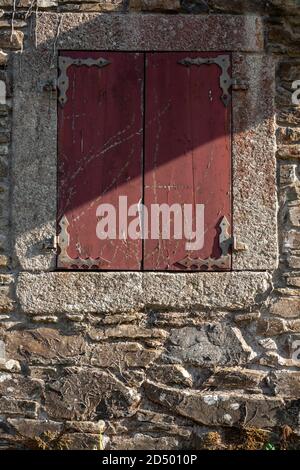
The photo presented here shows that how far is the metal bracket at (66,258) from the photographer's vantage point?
443 centimetres

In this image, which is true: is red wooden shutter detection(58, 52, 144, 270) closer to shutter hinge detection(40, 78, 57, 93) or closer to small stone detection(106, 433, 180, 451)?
shutter hinge detection(40, 78, 57, 93)

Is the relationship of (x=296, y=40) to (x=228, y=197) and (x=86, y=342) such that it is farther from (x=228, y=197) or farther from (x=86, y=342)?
(x=86, y=342)

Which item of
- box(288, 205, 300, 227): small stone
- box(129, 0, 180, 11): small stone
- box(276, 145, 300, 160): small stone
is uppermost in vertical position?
box(129, 0, 180, 11): small stone

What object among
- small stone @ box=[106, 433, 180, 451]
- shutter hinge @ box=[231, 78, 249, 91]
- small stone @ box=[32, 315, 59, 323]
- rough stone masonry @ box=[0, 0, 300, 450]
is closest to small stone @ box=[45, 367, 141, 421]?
rough stone masonry @ box=[0, 0, 300, 450]

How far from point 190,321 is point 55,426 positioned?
1.01 m

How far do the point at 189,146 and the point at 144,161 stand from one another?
0.96 ft

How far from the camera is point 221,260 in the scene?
14.6 ft

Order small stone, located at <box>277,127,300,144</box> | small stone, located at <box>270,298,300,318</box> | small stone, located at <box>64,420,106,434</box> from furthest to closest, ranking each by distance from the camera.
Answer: small stone, located at <box>277,127,300,144</box>, small stone, located at <box>270,298,300,318</box>, small stone, located at <box>64,420,106,434</box>

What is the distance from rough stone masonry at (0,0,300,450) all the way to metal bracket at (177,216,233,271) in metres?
0.07

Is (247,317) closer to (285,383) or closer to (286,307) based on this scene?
(286,307)

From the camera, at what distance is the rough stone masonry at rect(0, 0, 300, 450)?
4.31 metres

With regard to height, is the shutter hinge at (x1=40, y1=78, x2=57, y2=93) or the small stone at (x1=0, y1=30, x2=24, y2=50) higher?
the small stone at (x1=0, y1=30, x2=24, y2=50)

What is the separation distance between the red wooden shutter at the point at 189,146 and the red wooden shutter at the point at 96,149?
0.27ft

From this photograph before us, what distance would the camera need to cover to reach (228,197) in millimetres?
4484
